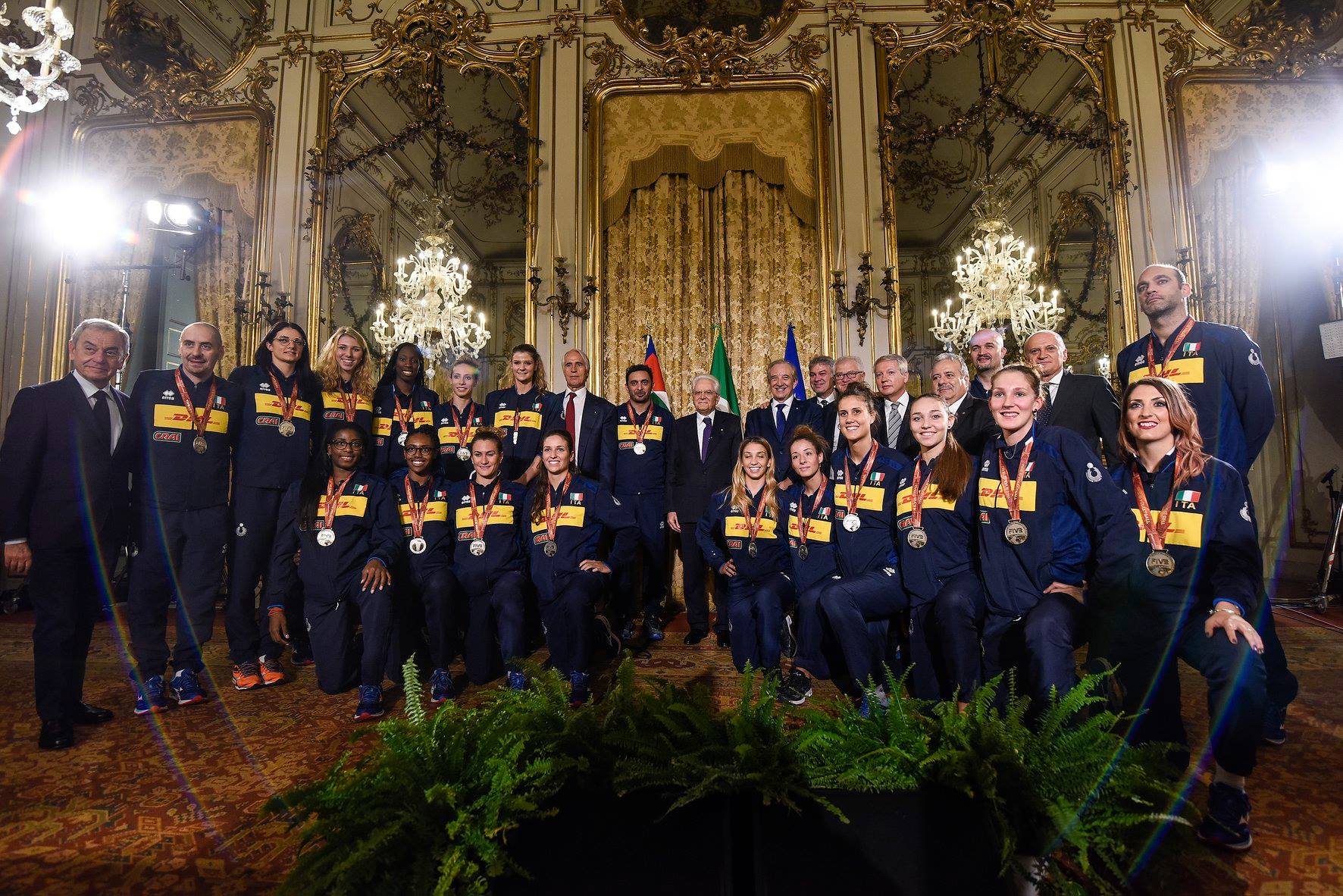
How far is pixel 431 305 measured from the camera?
24.0 ft

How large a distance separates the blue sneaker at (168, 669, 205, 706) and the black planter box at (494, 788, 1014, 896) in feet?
8.73

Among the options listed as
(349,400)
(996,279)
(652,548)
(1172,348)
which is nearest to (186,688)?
(349,400)

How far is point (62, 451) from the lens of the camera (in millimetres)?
2771

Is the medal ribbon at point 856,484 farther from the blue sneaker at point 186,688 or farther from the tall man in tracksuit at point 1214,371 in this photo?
the blue sneaker at point 186,688

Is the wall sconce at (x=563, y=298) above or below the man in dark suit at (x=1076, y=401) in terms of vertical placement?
above

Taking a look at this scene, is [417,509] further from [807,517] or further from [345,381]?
[807,517]

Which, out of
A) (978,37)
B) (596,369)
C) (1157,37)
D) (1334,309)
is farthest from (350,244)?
(1334,309)

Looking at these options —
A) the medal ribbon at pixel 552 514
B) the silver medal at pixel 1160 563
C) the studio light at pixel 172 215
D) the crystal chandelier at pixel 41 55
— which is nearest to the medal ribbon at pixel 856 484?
the silver medal at pixel 1160 563

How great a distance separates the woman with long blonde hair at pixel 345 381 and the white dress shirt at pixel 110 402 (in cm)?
106

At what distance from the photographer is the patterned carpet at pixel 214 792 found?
171 centimetres

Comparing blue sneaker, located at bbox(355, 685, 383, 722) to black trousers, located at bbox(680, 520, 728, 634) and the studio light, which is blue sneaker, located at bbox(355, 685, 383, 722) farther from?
the studio light

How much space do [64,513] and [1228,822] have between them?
4103mm

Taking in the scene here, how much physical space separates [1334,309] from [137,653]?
8.84m

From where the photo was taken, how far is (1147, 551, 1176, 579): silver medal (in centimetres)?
216
